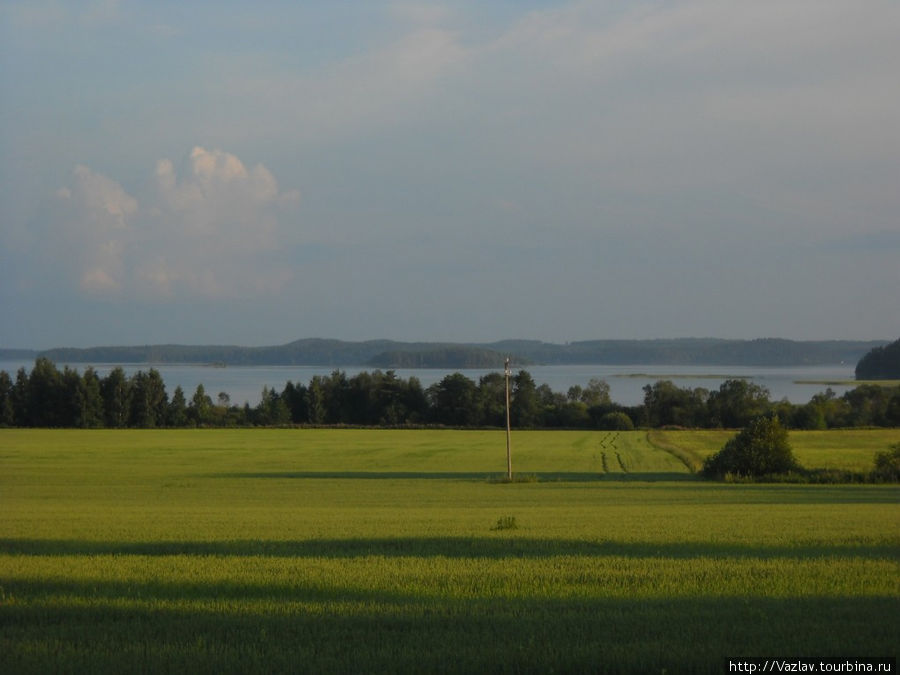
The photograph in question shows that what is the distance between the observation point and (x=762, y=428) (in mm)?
43281

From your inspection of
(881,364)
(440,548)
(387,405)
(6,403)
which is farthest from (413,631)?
(881,364)

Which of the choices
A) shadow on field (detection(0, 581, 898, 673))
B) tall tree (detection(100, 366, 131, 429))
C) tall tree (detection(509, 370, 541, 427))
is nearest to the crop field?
shadow on field (detection(0, 581, 898, 673))

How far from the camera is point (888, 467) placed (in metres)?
41.7

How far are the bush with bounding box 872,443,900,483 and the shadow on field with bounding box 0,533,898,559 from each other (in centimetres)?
3000

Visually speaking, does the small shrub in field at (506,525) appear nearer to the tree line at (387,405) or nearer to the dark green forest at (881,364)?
the tree line at (387,405)

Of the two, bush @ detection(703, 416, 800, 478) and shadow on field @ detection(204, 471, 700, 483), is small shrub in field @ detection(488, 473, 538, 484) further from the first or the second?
bush @ detection(703, 416, 800, 478)

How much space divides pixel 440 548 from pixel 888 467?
111ft

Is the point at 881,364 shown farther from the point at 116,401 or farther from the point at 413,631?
the point at 413,631

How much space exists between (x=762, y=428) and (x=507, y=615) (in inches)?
1462

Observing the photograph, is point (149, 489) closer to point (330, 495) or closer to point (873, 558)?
point (330, 495)

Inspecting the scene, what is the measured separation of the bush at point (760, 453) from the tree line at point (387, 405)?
5638 cm

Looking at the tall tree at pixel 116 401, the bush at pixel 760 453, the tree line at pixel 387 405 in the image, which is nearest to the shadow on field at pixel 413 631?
the bush at pixel 760 453

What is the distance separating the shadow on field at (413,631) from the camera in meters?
7.40

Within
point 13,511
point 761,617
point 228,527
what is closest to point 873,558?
point 761,617
